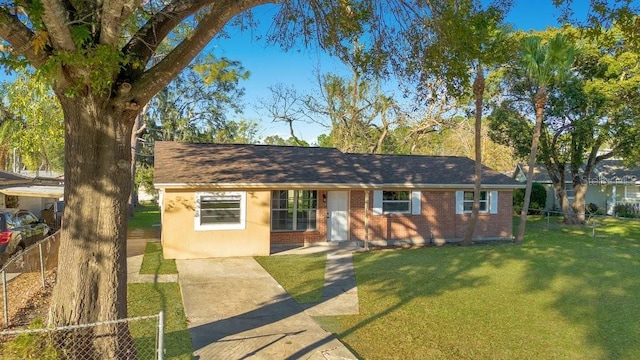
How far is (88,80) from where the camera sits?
5531 mm

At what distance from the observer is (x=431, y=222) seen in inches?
798

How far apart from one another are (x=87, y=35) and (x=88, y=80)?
50 cm

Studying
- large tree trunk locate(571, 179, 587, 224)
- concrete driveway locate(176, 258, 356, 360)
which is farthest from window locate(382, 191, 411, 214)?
large tree trunk locate(571, 179, 587, 224)

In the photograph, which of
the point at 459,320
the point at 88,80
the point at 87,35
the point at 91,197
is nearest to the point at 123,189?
the point at 91,197

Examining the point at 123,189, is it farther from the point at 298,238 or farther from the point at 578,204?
the point at 578,204

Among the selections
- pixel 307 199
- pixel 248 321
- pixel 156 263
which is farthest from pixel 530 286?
pixel 156 263

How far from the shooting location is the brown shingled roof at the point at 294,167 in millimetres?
16672

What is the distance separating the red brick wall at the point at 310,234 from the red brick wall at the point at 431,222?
1152 millimetres

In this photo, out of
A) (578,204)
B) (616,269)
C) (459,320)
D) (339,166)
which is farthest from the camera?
(578,204)

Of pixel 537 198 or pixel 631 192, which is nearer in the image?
pixel 537 198

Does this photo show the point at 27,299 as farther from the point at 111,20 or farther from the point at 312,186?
the point at 312,186

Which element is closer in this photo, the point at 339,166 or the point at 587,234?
the point at 339,166

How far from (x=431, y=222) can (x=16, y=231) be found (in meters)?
15.1

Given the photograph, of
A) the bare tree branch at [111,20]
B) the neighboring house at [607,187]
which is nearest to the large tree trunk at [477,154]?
the bare tree branch at [111,20]
